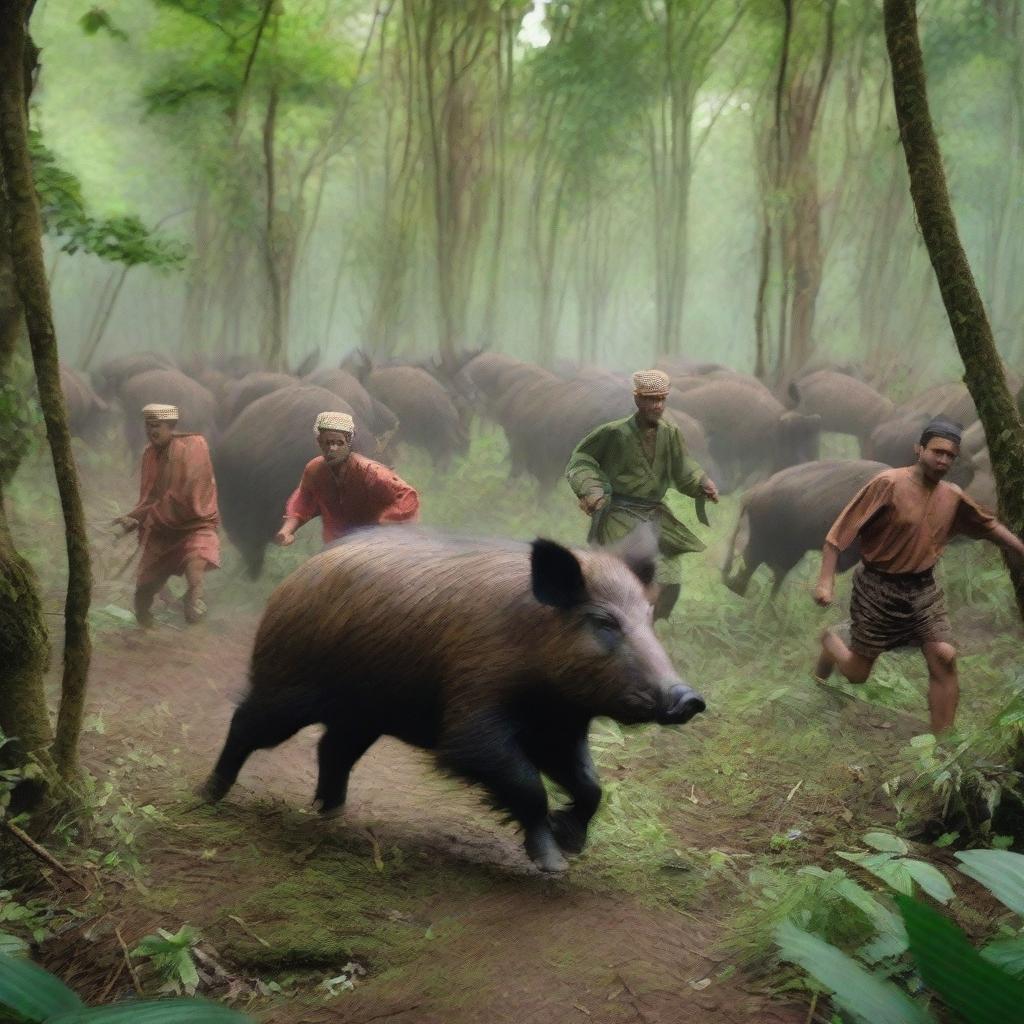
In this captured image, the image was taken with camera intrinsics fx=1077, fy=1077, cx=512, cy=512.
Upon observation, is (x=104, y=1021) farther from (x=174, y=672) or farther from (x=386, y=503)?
(x=174, y=672)

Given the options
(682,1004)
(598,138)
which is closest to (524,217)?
(598,138)

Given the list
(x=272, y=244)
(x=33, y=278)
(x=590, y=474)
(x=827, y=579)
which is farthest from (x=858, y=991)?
(x=272, y=244)

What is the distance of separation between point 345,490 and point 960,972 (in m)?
5.55

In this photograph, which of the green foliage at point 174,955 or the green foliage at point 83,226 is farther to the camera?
the green foliage at point 83,226

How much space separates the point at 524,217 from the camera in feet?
88.3

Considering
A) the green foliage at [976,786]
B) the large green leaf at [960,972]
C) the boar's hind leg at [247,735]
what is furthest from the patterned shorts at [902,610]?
the large green leaf at [960,972]

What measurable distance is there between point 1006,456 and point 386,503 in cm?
363

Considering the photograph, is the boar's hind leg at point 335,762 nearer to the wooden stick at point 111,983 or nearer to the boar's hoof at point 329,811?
the boar's hoof at point 329,811

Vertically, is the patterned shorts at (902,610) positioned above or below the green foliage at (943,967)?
below

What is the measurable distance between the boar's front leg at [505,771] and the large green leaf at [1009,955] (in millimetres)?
2148

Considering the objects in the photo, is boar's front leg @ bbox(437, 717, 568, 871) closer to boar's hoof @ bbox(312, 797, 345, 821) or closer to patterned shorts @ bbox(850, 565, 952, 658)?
boar's hoof @ bbox(312, 797, 345, 821)

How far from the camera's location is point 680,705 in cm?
387

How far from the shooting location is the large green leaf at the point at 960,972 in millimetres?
1655

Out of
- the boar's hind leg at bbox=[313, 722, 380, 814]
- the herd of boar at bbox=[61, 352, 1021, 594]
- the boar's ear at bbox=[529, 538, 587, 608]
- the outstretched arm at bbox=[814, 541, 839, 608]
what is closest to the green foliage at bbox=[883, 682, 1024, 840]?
the outstretched arm at bbox=[814, 541, 839, 608]
